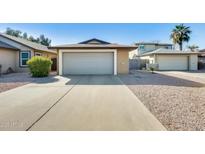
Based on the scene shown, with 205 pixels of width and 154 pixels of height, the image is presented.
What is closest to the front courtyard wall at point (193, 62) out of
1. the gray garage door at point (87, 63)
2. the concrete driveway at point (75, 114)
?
the gray garage door at point (87, 63)

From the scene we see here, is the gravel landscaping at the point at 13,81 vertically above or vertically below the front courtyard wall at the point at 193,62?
below

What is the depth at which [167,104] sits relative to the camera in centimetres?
694

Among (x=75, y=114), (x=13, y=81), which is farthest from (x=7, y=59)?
(x=75, y=114)

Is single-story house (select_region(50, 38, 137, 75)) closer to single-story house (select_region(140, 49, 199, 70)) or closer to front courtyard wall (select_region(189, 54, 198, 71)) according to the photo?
single-story house (select_region(140, 49, 199, 70))

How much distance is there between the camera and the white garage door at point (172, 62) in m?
29.3

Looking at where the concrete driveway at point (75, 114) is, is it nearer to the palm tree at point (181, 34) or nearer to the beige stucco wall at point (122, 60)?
the beige stucco wall at point (122, 60)

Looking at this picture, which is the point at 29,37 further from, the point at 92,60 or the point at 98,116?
the point at 98,116

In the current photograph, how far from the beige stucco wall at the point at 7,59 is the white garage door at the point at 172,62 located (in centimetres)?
1895

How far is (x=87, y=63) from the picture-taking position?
19250mm

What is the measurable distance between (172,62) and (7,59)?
2140 centimetres

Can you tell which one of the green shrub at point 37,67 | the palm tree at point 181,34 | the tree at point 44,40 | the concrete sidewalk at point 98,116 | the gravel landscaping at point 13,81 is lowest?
the concrete sidewalk at point 98,116

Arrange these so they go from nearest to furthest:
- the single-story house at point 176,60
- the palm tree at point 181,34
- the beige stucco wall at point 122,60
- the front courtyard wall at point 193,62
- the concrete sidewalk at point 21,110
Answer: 1. the concrete sidewalk at point 21,110
2. the beige stucco wall at point 122,60
3. the single-story house at point 176,60
4. the front courtyard wall at point 193,62
5. the palm tree at point 181,34

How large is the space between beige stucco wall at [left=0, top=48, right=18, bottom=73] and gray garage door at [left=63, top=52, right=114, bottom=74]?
6.03 m
